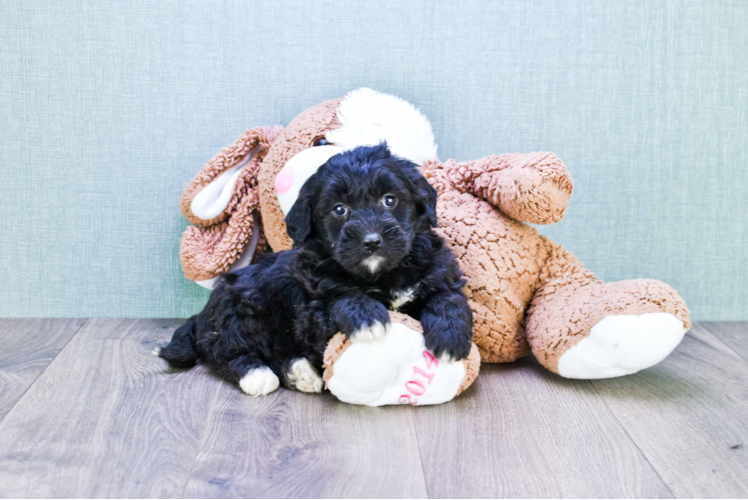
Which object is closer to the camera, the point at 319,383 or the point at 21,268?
the point at 319,383

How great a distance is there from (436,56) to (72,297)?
61.3 inches

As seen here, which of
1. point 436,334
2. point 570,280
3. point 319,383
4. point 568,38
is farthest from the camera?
point 568,38

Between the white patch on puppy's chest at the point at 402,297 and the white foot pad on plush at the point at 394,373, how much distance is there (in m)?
0.13

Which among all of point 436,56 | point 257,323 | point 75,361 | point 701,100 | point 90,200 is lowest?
point 75,361

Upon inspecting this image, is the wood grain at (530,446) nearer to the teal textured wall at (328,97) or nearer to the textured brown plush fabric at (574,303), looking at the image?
the textured brown plush fabric at (574,303)

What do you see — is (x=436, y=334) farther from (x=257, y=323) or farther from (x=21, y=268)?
(x=21, y=268)

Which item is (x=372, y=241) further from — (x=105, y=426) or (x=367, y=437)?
(x=105, y=426)

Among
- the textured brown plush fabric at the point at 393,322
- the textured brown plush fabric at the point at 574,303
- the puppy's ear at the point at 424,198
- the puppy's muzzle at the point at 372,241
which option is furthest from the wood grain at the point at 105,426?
the textured brown plush fabric at the point at 574,303

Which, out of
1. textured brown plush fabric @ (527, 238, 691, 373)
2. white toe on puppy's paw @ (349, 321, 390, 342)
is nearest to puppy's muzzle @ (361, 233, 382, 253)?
white toe on puppy's paw @ (349, 321, 390, 342)

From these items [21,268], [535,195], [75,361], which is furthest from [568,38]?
[21,268]

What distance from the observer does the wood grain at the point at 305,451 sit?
50.3 inches

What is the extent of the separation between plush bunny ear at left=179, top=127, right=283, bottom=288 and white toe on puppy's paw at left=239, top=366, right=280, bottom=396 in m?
0.50

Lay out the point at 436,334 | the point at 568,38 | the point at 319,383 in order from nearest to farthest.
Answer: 1. the point at 436,334
2. the point at 319,383
3. the point at 568,38

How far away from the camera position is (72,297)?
2338 millimetres
